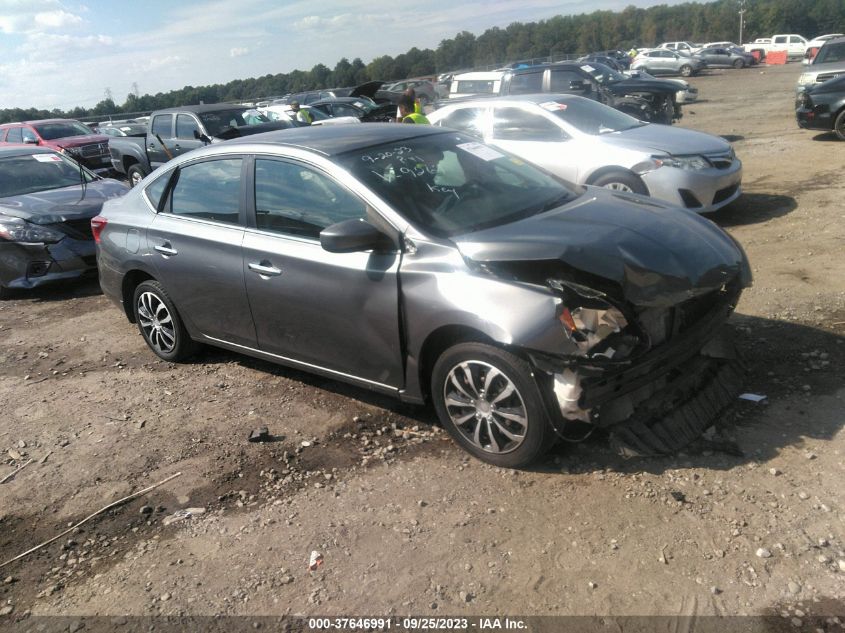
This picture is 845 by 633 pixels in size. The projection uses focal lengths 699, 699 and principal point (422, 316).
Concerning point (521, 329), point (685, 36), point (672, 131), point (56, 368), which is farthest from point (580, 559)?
point (685, 36)

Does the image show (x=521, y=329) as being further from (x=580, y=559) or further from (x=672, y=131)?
(x=672, y=131)

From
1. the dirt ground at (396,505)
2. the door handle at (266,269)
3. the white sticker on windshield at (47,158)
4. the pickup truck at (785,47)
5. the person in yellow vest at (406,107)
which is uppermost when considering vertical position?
the pickup truck at (785,47)

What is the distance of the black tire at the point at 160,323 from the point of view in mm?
5465

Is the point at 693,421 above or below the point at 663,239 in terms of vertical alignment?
below

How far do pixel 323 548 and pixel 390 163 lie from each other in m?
2.33

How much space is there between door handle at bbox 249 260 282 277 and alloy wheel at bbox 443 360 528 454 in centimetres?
138

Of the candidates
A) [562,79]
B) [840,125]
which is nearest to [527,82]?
[562,79]

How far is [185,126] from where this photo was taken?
1381 centimetres

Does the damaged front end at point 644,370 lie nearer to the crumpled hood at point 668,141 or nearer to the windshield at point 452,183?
the windshield at point 452,183

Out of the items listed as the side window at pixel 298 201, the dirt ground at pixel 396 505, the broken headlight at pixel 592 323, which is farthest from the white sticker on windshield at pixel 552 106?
the broken headlight at pixel 592 323

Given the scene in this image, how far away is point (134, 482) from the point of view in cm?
412

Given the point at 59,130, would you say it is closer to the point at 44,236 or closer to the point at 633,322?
the point at 44,236

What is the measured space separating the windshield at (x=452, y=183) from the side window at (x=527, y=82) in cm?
1016

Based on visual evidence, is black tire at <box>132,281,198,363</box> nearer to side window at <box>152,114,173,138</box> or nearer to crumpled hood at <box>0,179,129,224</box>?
crumpled hood at <box>0,179,129,224</box>
